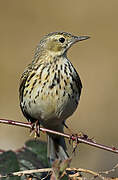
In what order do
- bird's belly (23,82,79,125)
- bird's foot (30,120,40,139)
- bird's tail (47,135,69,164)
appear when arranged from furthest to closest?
bird's tail (47,135,69,164), bird's belly (23,82,79,125), bird's foot (30,120,40,139)

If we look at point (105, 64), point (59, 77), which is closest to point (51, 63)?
point (59, 77)

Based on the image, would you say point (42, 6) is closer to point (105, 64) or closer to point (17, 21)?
point (17, 21)

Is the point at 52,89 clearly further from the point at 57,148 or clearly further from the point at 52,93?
the point at 57,148

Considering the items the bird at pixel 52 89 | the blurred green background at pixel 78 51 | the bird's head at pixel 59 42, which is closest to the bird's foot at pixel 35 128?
the bird at pixel 52 89

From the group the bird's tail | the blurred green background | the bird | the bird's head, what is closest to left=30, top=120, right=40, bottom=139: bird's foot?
the bird

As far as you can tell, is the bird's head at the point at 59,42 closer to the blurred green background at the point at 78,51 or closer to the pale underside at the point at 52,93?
the pale underside at the point at 52,93

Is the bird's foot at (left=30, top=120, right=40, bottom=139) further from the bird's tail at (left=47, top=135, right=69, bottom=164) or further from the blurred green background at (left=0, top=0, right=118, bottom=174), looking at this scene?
the blurred green background at (left=0, top=0, right=118, bottom=174)

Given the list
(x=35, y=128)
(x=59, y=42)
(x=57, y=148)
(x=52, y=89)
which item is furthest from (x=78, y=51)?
(x=35, y=128)
